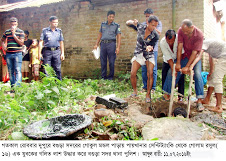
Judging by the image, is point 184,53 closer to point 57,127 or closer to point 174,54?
point 174,54

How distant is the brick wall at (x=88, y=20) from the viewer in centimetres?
576

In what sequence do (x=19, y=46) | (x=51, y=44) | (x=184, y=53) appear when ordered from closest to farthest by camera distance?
(x=184, y=53) < (x=19, y=46) < (x=51, y=44)

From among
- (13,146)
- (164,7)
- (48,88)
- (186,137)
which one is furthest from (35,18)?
(186,137)

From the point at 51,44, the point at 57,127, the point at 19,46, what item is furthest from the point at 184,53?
the point at 19,46

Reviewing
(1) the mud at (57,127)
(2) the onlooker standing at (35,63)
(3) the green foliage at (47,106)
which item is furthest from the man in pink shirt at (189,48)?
(2) the onlooker standing at (35,63)

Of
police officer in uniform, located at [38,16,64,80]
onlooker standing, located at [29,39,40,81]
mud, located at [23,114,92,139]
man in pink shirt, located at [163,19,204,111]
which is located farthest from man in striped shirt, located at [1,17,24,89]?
man in pink shirt, located at [163,19,204,111]

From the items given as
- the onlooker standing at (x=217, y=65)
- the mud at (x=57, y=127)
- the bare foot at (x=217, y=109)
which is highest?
the onlooker standing at (x=217, y=65)

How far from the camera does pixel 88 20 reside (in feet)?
23.1

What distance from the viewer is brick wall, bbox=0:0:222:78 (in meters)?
5.76

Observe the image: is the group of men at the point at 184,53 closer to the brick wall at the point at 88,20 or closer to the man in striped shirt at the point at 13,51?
the brick wall at the point at 88,20

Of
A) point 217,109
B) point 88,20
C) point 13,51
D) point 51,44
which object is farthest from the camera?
point 88,20

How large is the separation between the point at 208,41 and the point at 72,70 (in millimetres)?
5281

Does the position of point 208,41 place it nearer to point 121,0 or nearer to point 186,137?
point 186,137

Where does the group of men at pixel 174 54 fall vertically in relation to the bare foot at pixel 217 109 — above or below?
above
